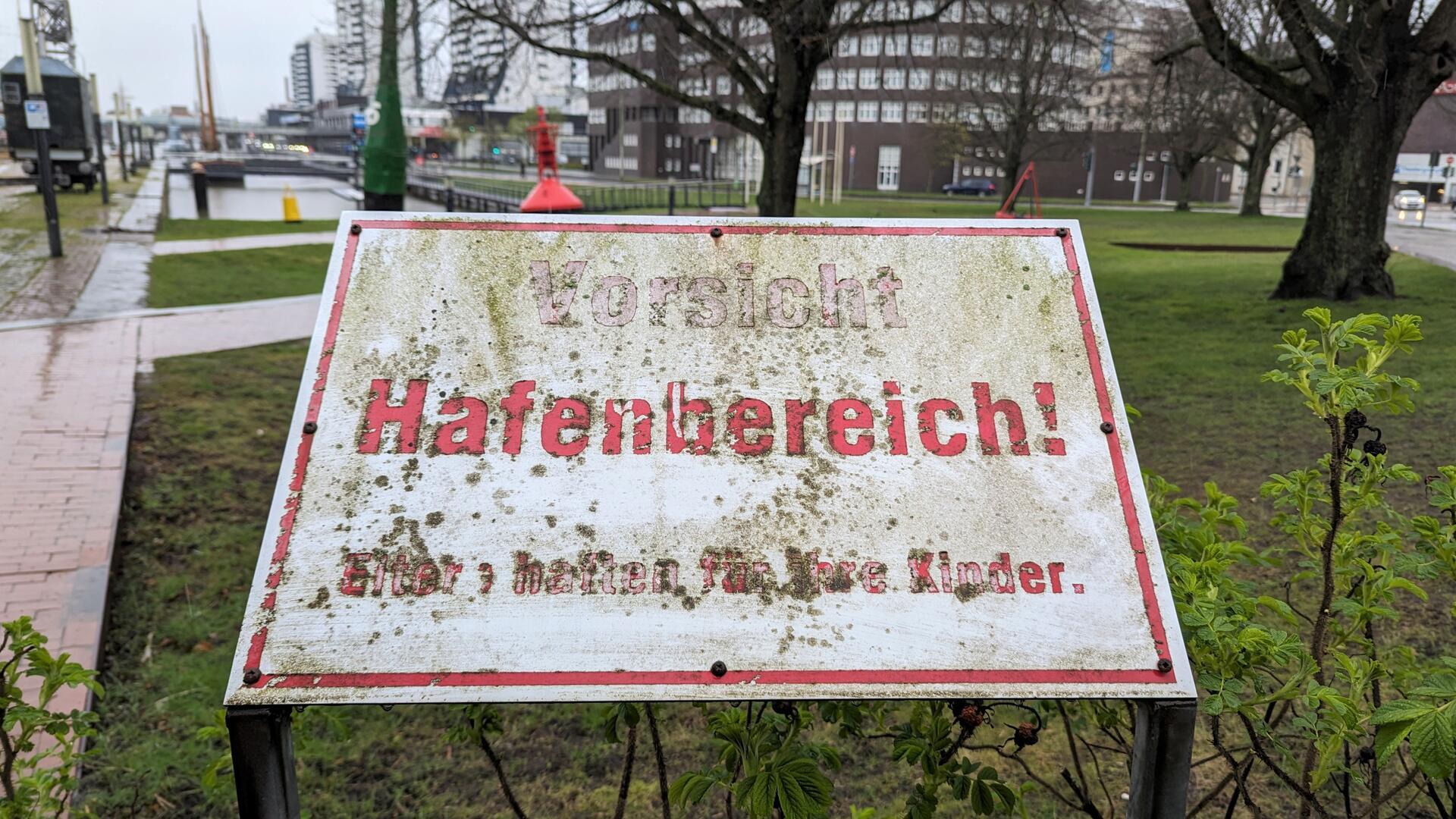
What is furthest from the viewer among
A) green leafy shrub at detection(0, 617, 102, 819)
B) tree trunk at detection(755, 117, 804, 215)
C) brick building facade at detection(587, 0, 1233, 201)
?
brick building facade at detection(587, 0, 1233, 201)

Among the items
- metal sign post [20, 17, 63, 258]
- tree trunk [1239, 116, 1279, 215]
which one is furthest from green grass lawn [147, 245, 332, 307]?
tree trunk [1239, 116, 1279, 215]

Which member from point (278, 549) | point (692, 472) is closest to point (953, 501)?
point (692, 472)

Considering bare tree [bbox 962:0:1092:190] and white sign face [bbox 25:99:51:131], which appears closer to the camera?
white sign face [bbox 25:99:51:131]

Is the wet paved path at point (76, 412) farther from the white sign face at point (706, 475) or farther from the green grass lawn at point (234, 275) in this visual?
the white sign face at point (706, 475)

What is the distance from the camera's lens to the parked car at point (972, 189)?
61.8 m

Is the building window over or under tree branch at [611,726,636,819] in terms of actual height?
over

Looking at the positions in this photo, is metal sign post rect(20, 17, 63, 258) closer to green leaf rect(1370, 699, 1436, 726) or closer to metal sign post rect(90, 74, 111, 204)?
metal sign post rect(90, 74, 111, 204)

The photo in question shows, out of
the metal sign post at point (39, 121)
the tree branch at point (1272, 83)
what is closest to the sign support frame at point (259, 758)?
the tree branch at point (1272, 83)

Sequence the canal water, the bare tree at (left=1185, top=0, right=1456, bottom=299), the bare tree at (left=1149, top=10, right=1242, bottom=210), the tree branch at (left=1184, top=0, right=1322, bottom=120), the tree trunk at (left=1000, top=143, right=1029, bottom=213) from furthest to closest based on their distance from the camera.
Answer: the tree trunk at (left=1000, top=143, right=1029, bottom=213)
the bare tree at (left=1149, top=10, right=1242, bottom=210)
the canal water
the tree branch at (left=1184, top=0, right=1322, bottom=120)
the bare tree at (left=1185, top=0, right=1456, bottom=299)

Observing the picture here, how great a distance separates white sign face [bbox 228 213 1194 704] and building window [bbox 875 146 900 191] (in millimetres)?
66788

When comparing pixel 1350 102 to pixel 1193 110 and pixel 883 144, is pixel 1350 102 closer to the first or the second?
pixel 1193 110

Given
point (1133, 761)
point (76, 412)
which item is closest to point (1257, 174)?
point (76, 412)

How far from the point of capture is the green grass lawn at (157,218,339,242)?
1830 centimetres

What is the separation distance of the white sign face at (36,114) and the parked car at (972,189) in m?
54.2
